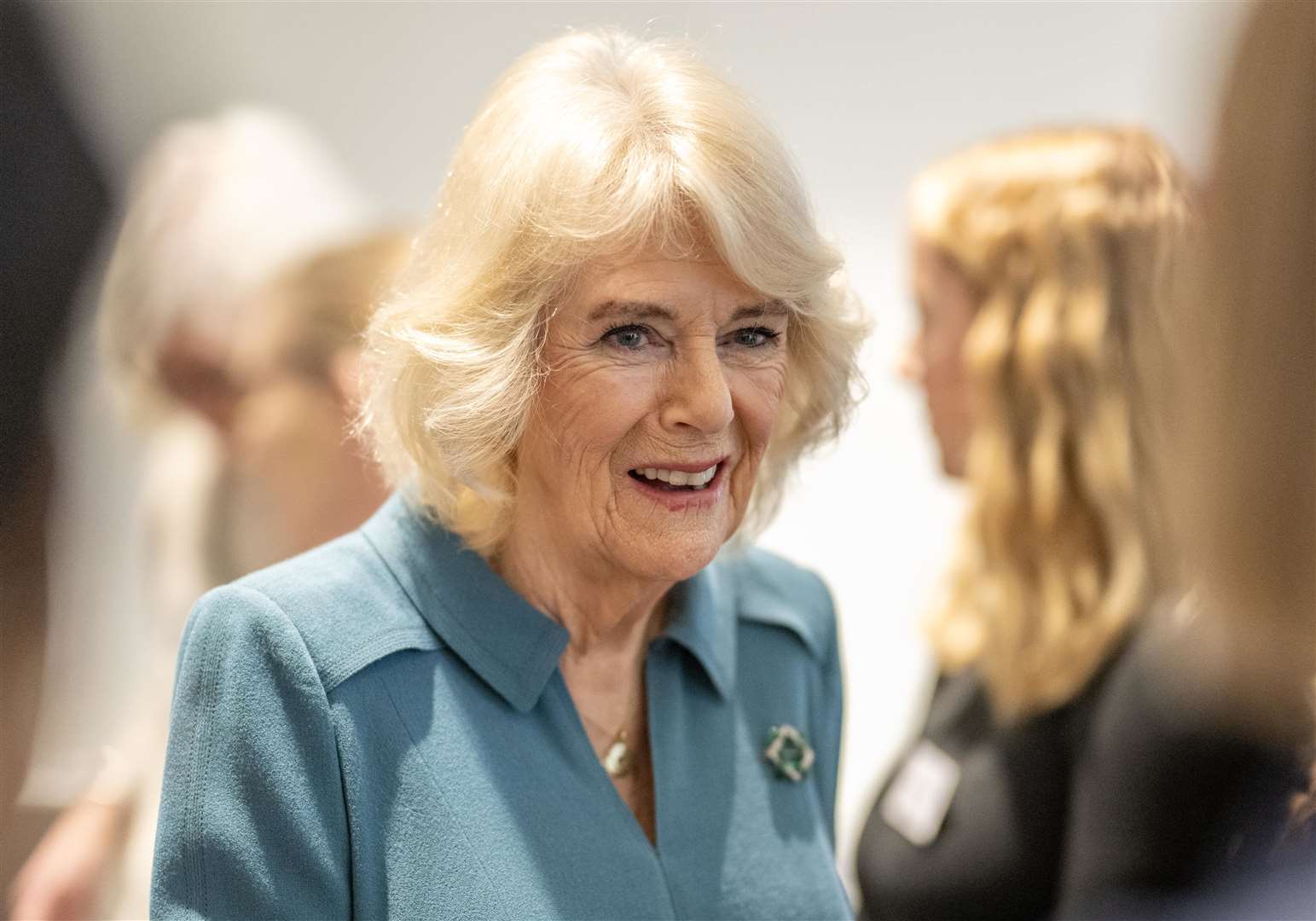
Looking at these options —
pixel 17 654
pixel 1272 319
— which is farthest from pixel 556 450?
pixel 17 654

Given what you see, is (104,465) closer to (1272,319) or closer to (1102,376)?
(1102,376)

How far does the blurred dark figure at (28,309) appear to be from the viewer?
1.89m

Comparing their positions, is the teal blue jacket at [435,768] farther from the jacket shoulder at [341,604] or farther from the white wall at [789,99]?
the white wall at [789,99]

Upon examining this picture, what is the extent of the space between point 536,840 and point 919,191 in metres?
1.60

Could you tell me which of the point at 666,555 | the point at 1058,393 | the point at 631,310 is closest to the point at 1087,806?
the point at 1058,393

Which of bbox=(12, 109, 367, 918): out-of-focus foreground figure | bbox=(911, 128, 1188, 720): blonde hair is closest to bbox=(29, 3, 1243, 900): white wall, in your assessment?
bbox=(12, 109, 367, 918): out-of-focus foreground figure

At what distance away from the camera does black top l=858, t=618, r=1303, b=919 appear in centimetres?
131

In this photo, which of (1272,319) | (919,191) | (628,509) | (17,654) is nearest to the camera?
(1272,319)

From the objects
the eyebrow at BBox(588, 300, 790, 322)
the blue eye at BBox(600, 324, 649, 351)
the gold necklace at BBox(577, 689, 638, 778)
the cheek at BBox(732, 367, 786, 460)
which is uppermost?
the eyebrow at BBox(588, 300, 790, 322)

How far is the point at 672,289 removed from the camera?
4.47 feet

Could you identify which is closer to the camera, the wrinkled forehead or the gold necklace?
the wrinkled forehead

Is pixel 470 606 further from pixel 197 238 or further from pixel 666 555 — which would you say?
pixel 197 238

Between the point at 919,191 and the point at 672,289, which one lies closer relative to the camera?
the point at 672,289

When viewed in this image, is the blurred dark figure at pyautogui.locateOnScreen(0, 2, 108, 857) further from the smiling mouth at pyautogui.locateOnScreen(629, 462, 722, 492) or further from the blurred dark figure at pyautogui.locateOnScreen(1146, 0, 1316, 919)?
the blurred dark figure at pyautogui.locateOnScreen(1146, 0, 1316, 919)
